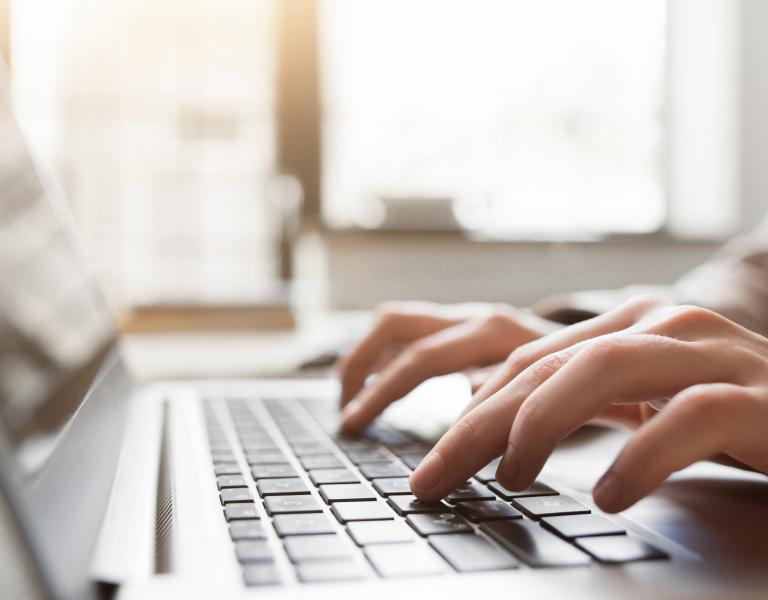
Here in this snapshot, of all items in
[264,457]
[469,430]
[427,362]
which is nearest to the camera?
[469,430]

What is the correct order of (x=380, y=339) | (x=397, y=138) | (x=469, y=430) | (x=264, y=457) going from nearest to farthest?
(x=469, y=430) → (x=264, y=457) → (x=380, y=339) → (x=397, y=138)

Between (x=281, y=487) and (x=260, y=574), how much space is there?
122 millimetres

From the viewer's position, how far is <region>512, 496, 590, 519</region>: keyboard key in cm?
33

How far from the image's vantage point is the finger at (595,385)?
13.4 inches

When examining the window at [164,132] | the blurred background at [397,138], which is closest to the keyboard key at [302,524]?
the blurred background at [397,138]

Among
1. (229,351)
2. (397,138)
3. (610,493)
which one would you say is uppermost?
(397,138)

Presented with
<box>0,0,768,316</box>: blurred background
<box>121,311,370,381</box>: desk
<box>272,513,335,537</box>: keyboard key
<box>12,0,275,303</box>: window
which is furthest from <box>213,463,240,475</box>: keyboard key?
<box>12,0,275,303</box>: window

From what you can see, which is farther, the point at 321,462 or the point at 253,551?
the point at 321,462

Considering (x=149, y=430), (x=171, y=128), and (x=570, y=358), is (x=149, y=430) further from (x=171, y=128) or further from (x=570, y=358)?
(x=171, y=128)

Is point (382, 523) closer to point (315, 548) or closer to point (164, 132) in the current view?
point (315, 548)

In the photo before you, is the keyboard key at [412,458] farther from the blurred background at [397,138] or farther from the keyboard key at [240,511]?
the blurred background at [397,138]

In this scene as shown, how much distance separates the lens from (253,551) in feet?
0.91

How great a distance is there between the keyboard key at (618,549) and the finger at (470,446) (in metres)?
0.07

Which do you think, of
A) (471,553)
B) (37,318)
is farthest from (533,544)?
(37,318)
